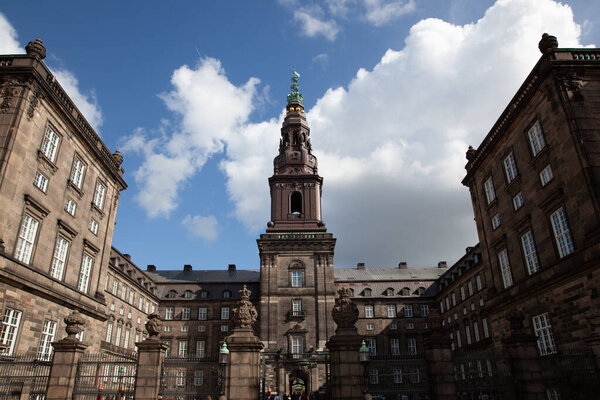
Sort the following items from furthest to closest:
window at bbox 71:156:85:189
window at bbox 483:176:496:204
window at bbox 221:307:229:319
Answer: window at bbox 221:307:229:319, window at bbox 483:176:496:204, window at bbox 71:156:85:189

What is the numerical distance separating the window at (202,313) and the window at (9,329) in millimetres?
41863

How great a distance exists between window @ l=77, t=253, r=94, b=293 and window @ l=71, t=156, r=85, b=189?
5023 millimetres

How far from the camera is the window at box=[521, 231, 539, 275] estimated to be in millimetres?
25250

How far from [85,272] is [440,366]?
2453 centimetres

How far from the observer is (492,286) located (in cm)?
3050

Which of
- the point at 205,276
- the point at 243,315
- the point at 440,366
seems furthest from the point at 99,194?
the point at 205,276

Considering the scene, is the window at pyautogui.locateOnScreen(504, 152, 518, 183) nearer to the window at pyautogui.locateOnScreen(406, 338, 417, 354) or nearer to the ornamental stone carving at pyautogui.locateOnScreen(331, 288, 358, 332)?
the ornamental stone carving at pyautogui.locateOnScreen(331, 288, 358, 332)

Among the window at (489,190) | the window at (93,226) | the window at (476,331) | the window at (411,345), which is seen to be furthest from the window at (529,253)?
the window at (411,345)

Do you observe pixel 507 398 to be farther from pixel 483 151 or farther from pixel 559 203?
pixel 483 151

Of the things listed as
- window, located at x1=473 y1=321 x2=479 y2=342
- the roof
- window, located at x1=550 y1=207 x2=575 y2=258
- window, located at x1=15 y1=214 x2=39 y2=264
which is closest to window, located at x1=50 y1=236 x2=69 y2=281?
window, located at x1=15 y1=214 x2=39 y2=264

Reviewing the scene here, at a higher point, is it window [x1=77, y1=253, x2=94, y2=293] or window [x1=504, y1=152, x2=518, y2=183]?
window [x1=504, y1=152, x2=518, y2=183]

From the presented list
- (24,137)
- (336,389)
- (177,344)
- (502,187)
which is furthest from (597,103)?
(177,344)

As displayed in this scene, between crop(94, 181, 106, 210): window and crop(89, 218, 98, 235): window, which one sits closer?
crop(89, 218, 98, 235): window

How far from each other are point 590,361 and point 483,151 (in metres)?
16.8
